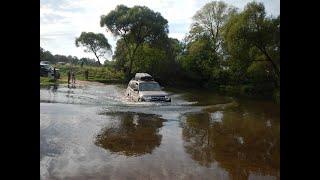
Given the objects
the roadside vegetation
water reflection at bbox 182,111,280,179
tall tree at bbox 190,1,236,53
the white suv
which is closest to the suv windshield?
the white suv

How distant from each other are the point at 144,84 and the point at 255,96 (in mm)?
→ 13750

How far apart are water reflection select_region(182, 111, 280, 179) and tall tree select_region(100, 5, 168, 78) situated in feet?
90.2

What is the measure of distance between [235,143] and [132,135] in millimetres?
3419

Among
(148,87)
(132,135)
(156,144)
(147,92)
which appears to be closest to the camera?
(156,144)

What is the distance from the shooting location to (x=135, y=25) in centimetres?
4416

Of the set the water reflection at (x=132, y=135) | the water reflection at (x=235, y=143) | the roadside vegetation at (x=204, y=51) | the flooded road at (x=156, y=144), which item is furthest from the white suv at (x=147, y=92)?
the roadside vegetation at (x=204, y=51)

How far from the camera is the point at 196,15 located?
41469 millimetres

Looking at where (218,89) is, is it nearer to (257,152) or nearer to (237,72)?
(237,72)

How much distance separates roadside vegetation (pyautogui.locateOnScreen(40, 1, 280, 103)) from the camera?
27.9m

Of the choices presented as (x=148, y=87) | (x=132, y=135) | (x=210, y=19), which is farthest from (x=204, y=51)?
(x=132, y=135)

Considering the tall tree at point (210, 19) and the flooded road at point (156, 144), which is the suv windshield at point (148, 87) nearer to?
the flooded road at point (156, 144)

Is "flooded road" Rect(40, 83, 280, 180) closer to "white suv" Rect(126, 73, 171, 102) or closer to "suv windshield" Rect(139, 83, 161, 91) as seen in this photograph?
"white suv" Rect(126, 73, 171, 102)

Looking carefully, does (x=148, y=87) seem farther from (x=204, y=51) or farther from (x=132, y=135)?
(x=204, y=51)
